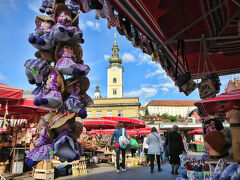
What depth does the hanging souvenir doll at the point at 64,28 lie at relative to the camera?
6.05ft

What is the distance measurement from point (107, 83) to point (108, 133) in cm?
4764

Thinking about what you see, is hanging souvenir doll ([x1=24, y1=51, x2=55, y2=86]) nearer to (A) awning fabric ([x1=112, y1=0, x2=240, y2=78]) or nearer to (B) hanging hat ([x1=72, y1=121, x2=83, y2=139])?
(B) hanging hat ([x1=72, y1=121, x2=83, y2=139])

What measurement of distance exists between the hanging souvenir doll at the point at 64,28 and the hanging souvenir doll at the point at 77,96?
0.43 meters

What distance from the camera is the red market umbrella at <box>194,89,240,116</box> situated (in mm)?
3683

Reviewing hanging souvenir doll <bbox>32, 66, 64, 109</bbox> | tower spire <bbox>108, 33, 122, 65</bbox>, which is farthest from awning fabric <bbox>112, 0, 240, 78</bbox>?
tower spire <bbox>108, 33, 122, 65</bbox>

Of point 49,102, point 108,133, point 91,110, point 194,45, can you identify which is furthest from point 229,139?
point 91,110

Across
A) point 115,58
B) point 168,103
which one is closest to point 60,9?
point 115,58

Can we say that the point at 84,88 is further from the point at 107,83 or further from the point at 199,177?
the point at 107,83

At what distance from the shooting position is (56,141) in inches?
67.3

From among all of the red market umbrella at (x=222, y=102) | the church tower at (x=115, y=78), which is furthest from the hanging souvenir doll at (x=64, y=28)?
the church tower at (x=115, y=78)

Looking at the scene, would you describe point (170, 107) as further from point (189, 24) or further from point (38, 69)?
point (38, 69)

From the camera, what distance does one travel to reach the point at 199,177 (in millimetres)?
4277

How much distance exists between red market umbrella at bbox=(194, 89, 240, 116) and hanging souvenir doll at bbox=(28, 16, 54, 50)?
3.42 m

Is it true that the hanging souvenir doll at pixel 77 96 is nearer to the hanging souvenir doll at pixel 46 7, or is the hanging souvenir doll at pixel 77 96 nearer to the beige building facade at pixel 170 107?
the hanging souvenir doll at pixel 46 7
